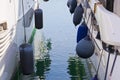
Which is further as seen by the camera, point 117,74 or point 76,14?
point 76,14

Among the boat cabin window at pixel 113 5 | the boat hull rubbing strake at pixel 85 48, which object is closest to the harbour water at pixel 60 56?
the boat hull rubbing strake at pixel 85 48

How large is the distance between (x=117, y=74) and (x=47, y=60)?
483cm

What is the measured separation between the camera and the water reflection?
24.7 ft

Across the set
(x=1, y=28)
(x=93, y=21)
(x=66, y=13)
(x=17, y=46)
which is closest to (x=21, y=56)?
(x=17, y=46)

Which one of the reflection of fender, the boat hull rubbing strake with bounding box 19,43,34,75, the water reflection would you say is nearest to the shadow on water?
the water reflection

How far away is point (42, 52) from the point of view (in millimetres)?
9305

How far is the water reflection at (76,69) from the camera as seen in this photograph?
24.7 feet

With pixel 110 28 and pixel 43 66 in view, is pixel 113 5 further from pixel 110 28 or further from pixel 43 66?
pixel 43 66

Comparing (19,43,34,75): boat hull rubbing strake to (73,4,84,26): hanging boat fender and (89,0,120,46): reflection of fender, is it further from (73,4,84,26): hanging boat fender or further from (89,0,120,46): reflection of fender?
(89,0,120,46): reflection of fender

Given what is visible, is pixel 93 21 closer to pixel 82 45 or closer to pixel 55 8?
pixel 82 45

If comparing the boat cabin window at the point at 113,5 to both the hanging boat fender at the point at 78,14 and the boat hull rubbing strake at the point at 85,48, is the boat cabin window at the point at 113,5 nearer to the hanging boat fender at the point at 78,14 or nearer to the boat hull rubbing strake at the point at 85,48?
the boat hull rubbing strake at the point at 85,48

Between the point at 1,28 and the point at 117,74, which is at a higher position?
the point at 1,28

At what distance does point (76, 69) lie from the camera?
8078mm

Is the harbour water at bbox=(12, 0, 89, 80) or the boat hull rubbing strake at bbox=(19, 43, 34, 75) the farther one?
the harbour water at bbox=(12, 0, 89, 80)
